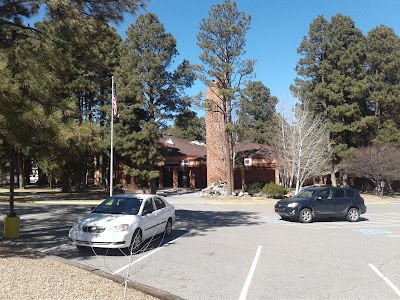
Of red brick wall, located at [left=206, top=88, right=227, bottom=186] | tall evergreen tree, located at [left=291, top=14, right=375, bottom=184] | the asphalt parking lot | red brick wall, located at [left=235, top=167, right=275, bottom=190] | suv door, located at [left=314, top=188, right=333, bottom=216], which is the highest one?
tall evergreen tree, located at [left=291, top=14, right=375, bottom=184]

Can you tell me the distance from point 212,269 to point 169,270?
884mm

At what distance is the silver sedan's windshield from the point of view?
34.8 ft

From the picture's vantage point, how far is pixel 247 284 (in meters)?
7.11

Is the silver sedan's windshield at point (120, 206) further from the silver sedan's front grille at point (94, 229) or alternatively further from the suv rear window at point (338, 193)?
the suv rear window at point (338, 193)

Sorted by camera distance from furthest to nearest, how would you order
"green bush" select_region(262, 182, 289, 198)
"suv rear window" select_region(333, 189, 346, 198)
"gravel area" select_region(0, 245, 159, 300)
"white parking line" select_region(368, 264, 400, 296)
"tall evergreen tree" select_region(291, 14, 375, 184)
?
"tall evergreen tree" select_region(291, 14, 375, 184) → "green bush" select_region(262, 182, 289, 198) → "suv rear window" select_region(333, 189, 346, 198) → "white parking line" select_region(368, 264, 400, 296) → "gravel area" select_region(0, 245, 159, 300)

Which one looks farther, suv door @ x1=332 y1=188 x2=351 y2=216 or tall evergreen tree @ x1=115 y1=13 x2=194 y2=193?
tall evergreen tree @ x1=115 y1=13 x2=194 y2=193

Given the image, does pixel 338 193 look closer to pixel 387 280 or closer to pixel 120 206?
pixel 387 280

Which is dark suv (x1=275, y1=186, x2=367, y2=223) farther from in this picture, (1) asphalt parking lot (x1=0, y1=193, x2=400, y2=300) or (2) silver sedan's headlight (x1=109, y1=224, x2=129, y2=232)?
(2) silver sedan's headlight (x1=109, y1=224, x2=129, y2=232)

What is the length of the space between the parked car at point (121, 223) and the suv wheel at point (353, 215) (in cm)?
911

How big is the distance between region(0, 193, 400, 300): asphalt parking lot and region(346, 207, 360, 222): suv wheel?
1667 mm

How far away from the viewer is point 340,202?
56.5 feet

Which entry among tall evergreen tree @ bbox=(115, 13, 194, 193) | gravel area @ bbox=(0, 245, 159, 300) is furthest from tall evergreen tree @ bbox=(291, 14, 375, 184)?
gravel area @ bbox=(0, 245, 159, 300)

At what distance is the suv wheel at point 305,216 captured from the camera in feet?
55.2

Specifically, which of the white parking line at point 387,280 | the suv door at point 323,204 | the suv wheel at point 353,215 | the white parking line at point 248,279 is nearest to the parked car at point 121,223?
the white parking line at point 248,279
